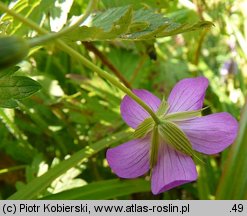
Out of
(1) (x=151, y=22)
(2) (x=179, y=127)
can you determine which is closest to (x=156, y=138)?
(2) (x=179, y=127)

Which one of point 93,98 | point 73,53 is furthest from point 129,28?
point 93,98

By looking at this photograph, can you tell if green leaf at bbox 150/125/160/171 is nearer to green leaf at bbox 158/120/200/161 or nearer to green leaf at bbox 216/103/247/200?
green leaf at bbox 158/120/200/161

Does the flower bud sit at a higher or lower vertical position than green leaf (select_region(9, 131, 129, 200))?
higher

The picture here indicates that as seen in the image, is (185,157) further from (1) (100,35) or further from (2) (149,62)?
(2) (149,62)

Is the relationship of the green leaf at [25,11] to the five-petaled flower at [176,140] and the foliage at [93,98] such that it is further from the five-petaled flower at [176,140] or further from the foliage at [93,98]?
the five-petaled flower at [176,140]

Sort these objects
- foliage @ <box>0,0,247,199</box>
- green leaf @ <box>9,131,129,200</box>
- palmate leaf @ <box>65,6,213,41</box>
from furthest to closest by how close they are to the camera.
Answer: green leaf @ <box>9,131,129,200</box> → foliage @ <box>0,0,247,199</box> → palmate leaf @ <box>65,6,213,41</box>

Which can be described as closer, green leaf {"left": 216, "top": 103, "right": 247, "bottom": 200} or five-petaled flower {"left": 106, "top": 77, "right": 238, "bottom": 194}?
five-petaled flower {"left": 106, "top": 77, "right": 238, "bottom": 194}

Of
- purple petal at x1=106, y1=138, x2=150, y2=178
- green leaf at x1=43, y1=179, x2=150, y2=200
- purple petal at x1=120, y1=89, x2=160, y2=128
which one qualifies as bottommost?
green leaf at x1=43, y1=179, x2=150, y2=200

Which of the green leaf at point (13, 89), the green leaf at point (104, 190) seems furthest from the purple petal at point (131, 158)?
the green leaf at point (104, 190)

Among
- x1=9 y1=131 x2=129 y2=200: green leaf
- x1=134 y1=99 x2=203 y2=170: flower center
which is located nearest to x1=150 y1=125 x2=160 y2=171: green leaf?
x1=134 y1=99 x2=203 y2=170: flower center
